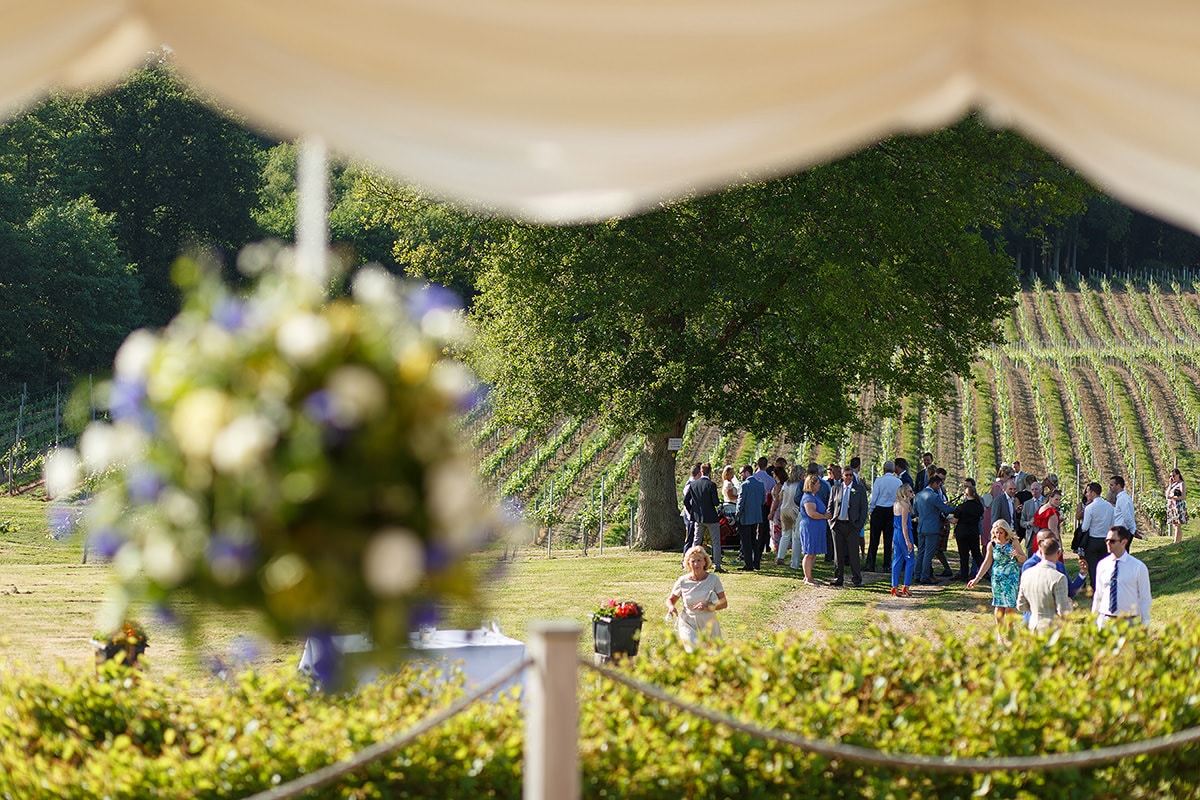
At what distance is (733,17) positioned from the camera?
290 cm

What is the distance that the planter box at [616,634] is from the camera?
10164 mm

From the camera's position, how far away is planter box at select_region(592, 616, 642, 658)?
1016 centimetres

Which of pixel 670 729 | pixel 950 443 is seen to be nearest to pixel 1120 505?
pixel 670 729

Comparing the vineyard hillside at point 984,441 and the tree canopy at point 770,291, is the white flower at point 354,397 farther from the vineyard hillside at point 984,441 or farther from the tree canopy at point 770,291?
the vineyard hillside at point 984,441

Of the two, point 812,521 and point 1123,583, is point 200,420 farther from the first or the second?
point 812,521

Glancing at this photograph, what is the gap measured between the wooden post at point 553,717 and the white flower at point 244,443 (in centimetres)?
158

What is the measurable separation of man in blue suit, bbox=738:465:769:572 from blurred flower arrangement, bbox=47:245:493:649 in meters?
15.9

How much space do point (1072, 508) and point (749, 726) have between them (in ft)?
87.0

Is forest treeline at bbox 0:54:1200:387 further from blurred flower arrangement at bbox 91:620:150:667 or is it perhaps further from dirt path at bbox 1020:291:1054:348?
blurred flower arrangement at bbox 91:620:150:667

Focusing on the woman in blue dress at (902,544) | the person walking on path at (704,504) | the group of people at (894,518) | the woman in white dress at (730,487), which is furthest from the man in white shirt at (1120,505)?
the woman in white dress at (730,487)

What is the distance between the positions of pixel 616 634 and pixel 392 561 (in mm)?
8056

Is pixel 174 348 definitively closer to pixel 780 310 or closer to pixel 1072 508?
pixel 780 310

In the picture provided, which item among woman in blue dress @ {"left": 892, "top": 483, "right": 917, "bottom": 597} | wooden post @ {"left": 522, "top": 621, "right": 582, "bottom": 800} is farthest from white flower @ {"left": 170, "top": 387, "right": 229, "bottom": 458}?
woman in blue dress @ {"left": 892, "top": 483, "right": 917, "bottom": 597}

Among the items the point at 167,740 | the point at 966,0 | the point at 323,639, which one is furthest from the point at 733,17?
the point at 167,740
